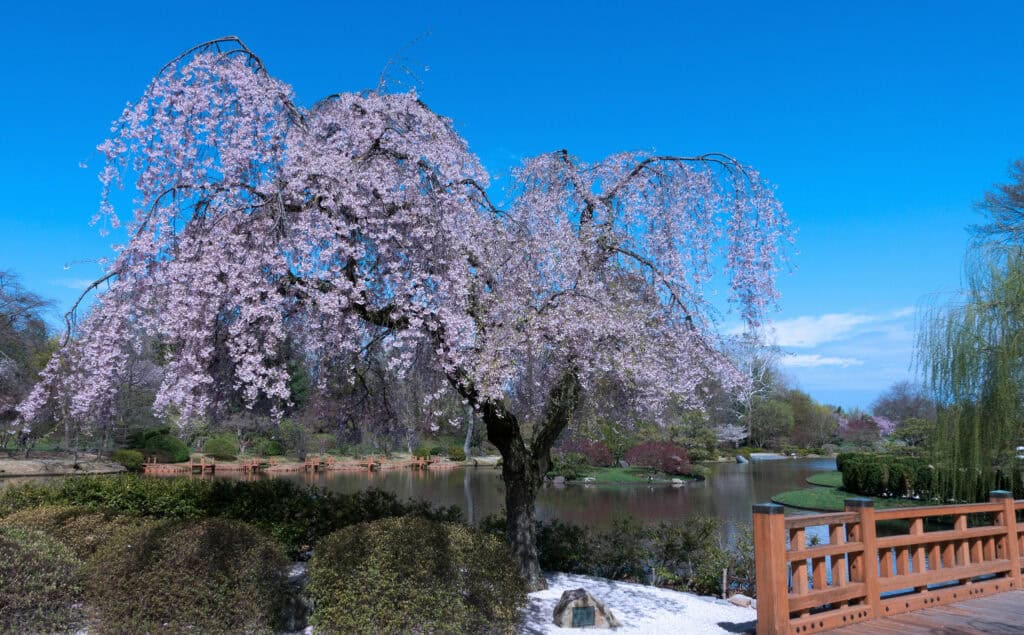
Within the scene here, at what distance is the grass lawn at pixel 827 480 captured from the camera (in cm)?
2580

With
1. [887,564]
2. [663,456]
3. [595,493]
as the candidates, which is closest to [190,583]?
[887,564]

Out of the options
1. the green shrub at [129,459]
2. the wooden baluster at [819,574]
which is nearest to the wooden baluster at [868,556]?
the wooden baluster at [819,574]

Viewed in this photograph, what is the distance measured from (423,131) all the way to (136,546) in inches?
176

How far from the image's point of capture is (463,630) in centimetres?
550

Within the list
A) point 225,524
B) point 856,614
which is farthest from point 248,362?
point 856,614

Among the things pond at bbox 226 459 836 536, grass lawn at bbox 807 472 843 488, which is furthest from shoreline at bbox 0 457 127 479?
grass lawn at bbox 807 472 843 488

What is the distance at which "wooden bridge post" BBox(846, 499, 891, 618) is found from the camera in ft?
21.3

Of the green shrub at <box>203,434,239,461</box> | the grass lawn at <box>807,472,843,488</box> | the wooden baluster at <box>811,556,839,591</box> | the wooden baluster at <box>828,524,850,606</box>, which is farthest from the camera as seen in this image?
the green shrub at <box>203,434,239,461</box>

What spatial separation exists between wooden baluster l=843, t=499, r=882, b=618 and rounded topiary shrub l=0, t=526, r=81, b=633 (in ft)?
21.7

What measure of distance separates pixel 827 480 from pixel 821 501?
23.2 ft

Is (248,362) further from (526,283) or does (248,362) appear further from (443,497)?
(443,497)

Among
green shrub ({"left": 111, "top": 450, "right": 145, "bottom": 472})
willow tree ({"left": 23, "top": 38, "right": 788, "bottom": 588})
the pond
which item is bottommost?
the pond

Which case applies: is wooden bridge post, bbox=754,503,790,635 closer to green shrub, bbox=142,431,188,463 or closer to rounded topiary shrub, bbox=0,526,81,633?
rounded topiary shrub, bbox=0,526,81,633

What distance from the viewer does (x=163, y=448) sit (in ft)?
→ 94.6
